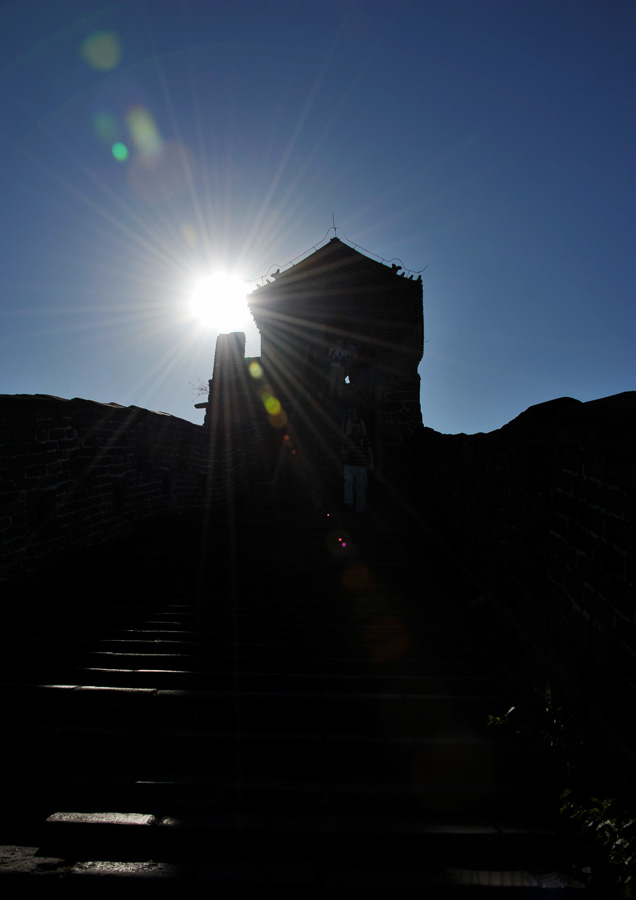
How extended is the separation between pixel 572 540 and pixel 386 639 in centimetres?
144

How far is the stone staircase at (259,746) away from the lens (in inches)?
73.6

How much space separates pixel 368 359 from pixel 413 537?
9.10m

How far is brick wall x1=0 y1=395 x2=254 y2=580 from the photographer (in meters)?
4.56

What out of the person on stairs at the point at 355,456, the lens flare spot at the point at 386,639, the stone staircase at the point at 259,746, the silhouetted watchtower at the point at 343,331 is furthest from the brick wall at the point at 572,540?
the silhouetted watchtower at the point at 343,331

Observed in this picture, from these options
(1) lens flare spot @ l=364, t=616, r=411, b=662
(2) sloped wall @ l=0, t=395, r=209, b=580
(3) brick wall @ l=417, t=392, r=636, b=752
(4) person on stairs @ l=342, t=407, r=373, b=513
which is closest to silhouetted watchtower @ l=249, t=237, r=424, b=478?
(4) person on stairs @ l=342, t=407, r=373, b=513

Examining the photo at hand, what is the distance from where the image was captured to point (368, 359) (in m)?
15.4

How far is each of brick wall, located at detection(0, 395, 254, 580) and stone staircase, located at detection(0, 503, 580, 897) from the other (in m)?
0.62

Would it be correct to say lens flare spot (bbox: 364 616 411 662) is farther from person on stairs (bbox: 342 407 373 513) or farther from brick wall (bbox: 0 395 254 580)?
person on stairs (bbox: 342 407 373 513)

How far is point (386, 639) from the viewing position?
3.59m

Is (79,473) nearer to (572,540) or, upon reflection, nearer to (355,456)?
(355,456)

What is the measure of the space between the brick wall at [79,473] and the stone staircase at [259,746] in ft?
2.03

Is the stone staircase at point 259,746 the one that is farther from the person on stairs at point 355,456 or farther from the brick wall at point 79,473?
the person on stairs at point 355,456

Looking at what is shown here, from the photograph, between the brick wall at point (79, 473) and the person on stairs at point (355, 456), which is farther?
the person on stairs at point (355, 456)

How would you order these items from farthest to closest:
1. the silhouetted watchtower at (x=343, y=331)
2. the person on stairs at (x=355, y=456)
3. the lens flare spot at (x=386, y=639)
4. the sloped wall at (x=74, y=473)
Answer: the silhouetted watchtower at (x=343, y=331)
the person on stairs at (x=355, y=456)
the sloped wall at (x=74, y=473)
the lens flare spot at (x=386, y=639)
